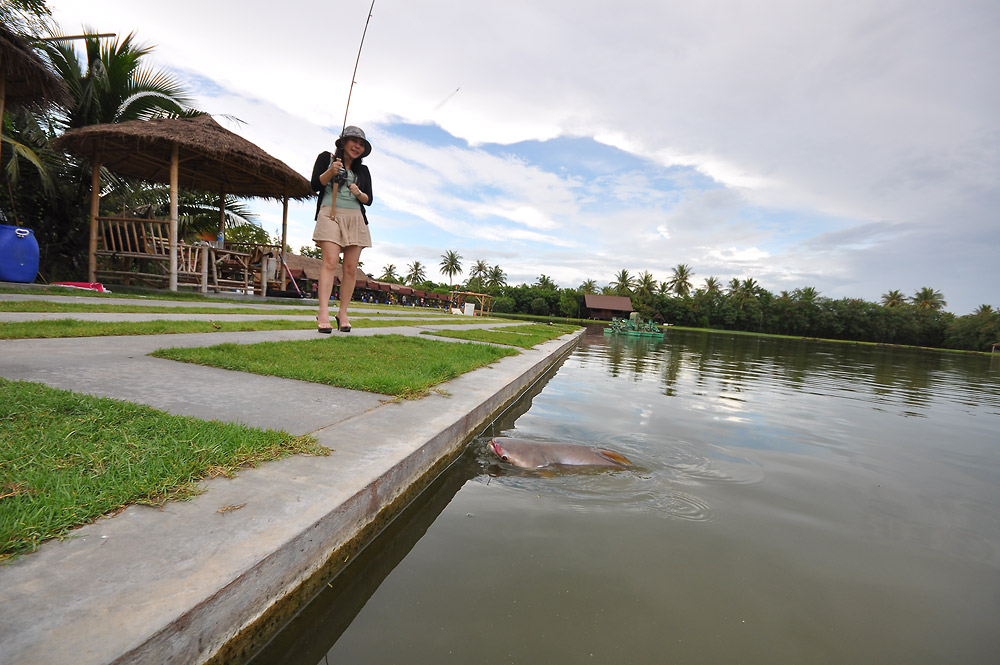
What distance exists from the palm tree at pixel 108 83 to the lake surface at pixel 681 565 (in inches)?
652

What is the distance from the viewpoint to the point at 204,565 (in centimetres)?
113

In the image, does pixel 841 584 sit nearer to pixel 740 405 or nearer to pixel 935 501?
pixel 935 501

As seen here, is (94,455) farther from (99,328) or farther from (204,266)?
(204,266)

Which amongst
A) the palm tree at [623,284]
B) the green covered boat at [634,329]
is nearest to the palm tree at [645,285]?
the palm tree at [623,284]

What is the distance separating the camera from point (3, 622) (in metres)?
0.88

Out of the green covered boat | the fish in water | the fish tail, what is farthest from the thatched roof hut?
the green covered boat

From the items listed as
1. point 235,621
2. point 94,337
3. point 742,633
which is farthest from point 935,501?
point 94,337

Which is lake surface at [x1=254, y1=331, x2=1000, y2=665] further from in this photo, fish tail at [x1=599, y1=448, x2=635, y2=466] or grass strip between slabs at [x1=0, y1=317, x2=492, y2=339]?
grass strip between slabs at [x1=0, y1=317, x2=492, y2=339]

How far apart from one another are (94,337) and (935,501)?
6471 mm

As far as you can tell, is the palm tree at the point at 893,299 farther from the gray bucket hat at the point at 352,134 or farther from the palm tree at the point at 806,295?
the gray bucket hat at the point at 352,134

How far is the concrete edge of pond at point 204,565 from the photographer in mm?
896

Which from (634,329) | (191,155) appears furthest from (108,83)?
(634,329)

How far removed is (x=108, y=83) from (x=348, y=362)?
50.3 feet

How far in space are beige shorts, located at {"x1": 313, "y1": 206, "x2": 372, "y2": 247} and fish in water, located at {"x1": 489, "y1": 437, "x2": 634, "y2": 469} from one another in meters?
3.31
